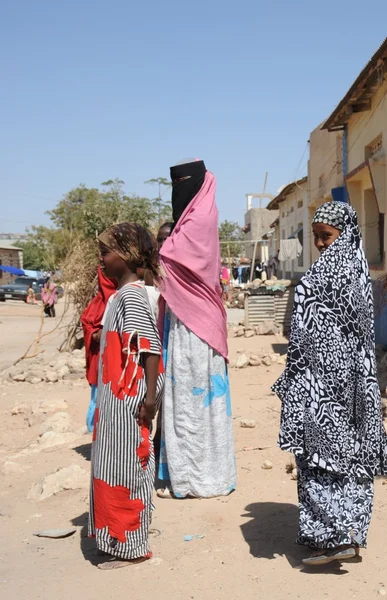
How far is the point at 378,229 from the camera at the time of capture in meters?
12.2

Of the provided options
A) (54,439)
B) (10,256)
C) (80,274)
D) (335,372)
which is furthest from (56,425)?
(10,256)

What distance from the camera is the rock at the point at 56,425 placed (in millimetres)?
6348

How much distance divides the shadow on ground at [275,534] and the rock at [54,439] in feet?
7.63

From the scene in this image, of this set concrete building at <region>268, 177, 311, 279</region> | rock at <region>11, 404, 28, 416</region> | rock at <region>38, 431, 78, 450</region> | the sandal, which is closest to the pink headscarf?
the sandal

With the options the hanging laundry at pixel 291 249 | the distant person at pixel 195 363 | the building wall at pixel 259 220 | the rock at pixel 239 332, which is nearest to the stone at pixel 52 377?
the distant person at pixel 195 363

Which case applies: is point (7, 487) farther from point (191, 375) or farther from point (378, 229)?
point (378, 229)

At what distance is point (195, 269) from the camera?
158 inches

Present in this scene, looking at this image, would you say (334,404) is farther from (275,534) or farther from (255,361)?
(255,361)

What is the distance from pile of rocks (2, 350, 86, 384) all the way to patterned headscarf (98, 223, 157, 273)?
624 cm

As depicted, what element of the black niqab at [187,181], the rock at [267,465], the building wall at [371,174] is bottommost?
the rock at [267,465]

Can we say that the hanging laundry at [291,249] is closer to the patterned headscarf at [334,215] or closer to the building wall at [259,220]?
the patterned headscarf at [334,215]

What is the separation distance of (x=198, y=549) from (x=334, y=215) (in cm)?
178

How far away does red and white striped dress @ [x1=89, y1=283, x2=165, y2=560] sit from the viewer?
311 cm

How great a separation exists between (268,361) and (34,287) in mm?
31791
